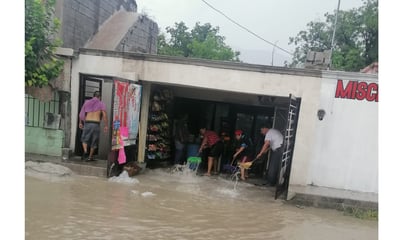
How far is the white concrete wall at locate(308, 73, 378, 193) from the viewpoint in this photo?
28.8 ft

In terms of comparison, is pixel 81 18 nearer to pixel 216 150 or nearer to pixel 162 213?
pixel 216 150

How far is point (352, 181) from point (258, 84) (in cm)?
326

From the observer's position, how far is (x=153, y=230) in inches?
226

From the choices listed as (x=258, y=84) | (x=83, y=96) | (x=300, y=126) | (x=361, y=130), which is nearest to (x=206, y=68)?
(x=258, y=84)

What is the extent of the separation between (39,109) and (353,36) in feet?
83.4

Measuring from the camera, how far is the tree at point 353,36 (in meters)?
26.8

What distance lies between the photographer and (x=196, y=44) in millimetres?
31906

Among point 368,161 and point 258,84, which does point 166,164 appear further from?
point 368,161

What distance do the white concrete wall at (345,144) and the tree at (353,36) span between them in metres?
18.9

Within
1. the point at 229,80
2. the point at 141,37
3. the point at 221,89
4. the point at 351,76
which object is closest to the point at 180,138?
the point at 221,89

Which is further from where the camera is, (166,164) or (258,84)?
(166,164)

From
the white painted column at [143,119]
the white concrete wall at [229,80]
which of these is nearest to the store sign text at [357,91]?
the white concrete wall at [229,80]

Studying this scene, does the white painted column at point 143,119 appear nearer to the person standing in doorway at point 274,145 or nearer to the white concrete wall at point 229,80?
the white concrete wall at point 229,80

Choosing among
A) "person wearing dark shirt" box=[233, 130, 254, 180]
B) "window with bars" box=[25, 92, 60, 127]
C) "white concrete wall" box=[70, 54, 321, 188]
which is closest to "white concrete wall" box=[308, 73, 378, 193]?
"white concrete wall" box=[70, 54, 321, 188]
